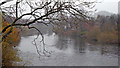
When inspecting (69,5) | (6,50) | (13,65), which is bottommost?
(13,65)

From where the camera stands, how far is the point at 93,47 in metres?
9.80

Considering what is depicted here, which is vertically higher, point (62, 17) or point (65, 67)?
point (62, 17)

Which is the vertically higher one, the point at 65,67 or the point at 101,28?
the point at 101,28

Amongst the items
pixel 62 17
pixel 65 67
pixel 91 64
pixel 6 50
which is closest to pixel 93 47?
pixel 91 64

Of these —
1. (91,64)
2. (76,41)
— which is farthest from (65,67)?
(76,41)

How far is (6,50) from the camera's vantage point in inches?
163

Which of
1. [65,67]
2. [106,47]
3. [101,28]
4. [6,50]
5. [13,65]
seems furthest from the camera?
[106,47]

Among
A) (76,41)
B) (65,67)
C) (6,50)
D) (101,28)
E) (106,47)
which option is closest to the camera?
(6,50)

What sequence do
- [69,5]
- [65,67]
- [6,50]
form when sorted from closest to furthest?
[69,5] < [6,50] < [65,67]

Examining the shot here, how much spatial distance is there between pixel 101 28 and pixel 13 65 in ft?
13.0

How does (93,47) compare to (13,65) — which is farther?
(93,47)

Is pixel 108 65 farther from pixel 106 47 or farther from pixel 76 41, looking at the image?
pixel 76 41

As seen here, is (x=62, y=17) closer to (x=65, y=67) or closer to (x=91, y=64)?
(x=65, y=67)

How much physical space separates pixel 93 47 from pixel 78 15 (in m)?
8.59
